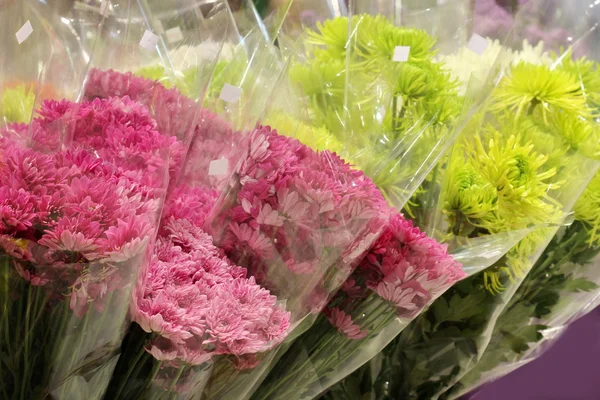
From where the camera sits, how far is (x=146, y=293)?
56 cm

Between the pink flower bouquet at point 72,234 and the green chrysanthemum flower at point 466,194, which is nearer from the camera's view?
the pink flower bouquet at point 72,234

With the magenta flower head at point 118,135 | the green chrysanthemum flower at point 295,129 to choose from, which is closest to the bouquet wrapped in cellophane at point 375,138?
the green chrysanthemum flower at point 295,129

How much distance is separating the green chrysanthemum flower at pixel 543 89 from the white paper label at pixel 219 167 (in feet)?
1.21

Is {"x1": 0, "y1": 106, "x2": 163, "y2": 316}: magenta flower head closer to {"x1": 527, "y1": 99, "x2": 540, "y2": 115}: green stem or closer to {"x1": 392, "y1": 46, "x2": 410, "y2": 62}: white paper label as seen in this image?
{"x1": 392, "y1": 46, "x2": 410, "y2": 62}: white paper label

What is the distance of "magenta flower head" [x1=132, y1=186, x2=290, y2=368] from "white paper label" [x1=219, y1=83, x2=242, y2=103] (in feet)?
0.52

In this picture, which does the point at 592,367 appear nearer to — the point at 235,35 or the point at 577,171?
the point at 577,171

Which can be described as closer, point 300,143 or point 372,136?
point 300,143

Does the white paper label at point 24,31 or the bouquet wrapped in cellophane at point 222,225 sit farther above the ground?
the white paper label at point 24,31

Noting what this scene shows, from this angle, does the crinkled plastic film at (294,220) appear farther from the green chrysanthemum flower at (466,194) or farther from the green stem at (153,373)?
the green chrysanthemum flower at (466,194)

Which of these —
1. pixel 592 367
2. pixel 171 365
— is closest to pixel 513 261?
pixel 171 365

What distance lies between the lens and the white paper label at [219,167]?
70 cm

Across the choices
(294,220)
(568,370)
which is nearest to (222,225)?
(294,220)

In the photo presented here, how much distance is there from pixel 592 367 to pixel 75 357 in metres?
1.19

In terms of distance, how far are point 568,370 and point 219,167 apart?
103cm
